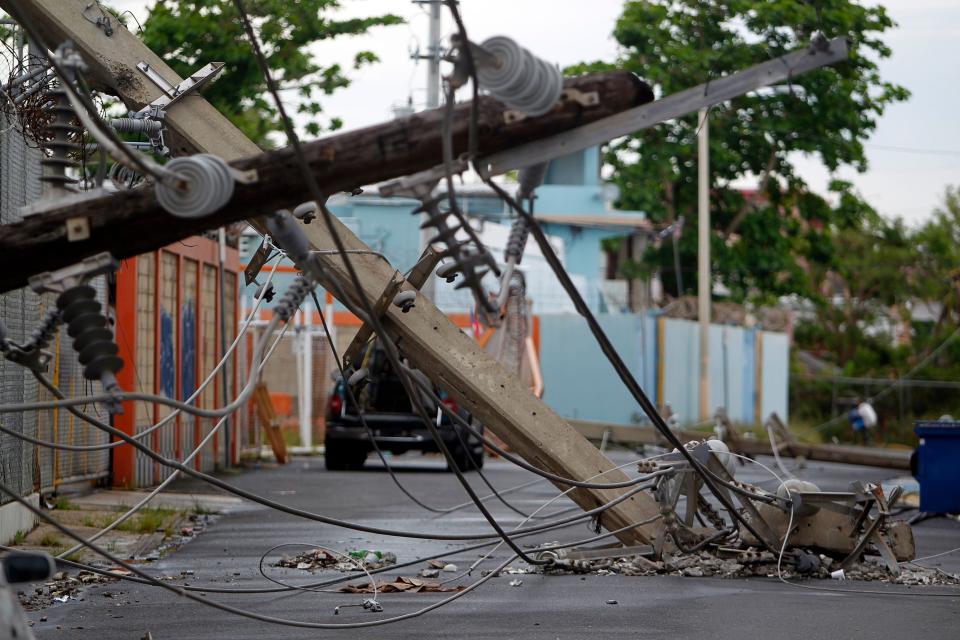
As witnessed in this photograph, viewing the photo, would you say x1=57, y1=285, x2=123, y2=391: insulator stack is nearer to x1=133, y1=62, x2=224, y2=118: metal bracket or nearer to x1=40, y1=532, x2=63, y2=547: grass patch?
x1=133, y1=62, x2=224, y2=118: metal bracket

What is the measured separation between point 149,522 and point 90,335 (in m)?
7.44

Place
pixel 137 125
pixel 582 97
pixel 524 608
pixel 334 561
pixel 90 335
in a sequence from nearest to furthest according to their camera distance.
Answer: pixel 90 335
pixel 582 97
pixel 137 125
pixel 524 608
pixel 334 561

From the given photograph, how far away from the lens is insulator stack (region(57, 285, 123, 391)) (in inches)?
254

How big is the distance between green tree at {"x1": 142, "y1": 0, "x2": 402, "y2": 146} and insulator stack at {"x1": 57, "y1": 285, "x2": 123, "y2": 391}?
68.5 feet

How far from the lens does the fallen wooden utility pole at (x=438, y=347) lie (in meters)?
9.07

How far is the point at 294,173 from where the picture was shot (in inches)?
258

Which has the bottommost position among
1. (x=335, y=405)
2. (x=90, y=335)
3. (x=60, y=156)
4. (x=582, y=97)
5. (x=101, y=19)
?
(x=335, y=405)

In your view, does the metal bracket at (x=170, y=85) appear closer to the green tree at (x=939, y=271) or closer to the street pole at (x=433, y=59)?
the street pole at (x=433, y=59)

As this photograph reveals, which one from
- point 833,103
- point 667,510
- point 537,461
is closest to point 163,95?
point 537,461

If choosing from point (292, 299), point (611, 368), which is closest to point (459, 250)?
point (292, 299)

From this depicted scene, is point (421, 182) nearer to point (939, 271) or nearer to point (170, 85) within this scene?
point (170, 85)

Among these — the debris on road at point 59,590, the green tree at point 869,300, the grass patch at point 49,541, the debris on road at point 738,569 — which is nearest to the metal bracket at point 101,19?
the debris on road at point 59,590

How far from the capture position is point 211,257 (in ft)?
72.6

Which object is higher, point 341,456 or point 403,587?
point 403,587
